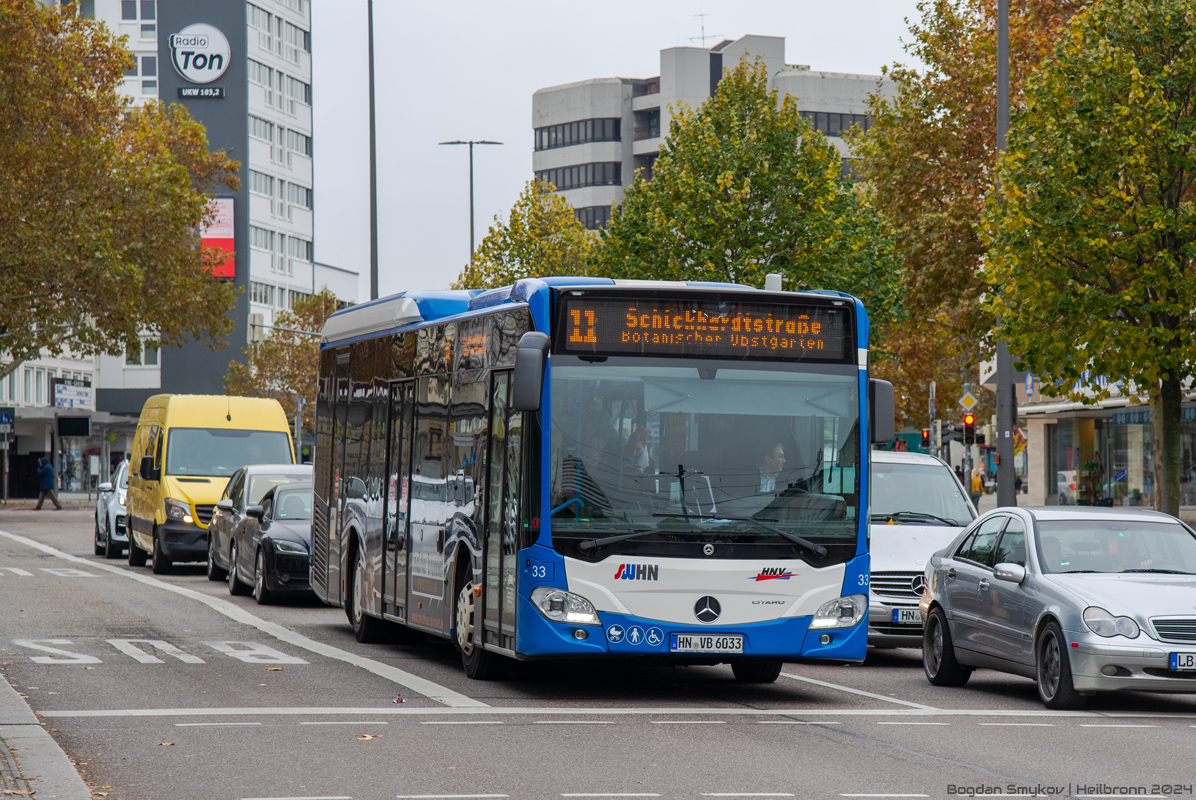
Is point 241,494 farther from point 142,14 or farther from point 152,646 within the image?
point 142,14

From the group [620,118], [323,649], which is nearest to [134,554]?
[323,649]

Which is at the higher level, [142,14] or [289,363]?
[142,14]

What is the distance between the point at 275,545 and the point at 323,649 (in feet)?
17.9

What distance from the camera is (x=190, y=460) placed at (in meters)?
27.4

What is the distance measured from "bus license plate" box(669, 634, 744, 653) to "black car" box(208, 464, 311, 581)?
1146cm

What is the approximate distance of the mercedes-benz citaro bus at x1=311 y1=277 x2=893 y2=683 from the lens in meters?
11.9

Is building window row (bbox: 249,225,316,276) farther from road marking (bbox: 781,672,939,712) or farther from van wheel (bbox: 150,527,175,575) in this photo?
road marking (bbox: 781,672,939,712)

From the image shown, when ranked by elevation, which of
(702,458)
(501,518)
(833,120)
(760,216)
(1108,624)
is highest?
(833,120)

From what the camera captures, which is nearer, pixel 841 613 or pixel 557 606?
pixel 557 606

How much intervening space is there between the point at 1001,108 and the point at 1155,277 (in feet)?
10.4

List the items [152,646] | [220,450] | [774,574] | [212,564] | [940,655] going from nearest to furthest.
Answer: [774,574], [940,655], [152,646], [212,564], [220,450]

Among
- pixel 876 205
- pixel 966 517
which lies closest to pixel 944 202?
pixel 876 205

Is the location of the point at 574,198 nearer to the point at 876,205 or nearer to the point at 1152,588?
the point at 876,205

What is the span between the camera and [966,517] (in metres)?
17.2
